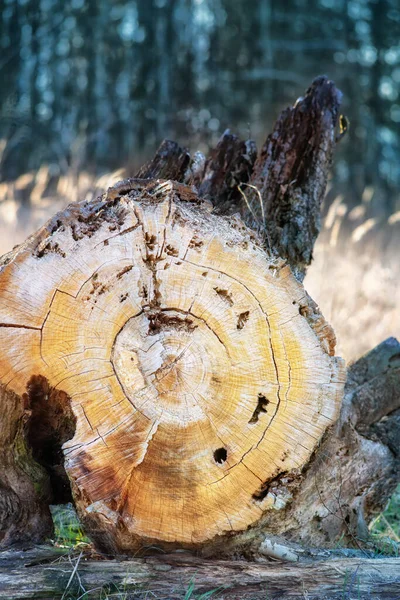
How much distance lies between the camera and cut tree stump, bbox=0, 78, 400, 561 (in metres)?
1.84

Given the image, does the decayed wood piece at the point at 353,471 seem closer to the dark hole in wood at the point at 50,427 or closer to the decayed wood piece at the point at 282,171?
the decayed wood piece at the point at 282,171

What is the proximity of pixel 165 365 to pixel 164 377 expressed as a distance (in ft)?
0.10

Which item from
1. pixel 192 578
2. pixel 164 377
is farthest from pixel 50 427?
pixel 192 578

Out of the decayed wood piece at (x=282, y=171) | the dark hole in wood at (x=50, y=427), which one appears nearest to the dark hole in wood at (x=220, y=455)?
the dark hole in wood at (x=50, y=427)

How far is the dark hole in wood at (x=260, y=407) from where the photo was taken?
1900 millimetres

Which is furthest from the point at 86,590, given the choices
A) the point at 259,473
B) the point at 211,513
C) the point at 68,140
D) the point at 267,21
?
the point at 267,21

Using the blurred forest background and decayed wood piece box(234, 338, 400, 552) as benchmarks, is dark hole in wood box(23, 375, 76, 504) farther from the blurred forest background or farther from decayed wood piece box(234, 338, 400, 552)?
the blurred forest background

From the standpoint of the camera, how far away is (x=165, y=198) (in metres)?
1.98

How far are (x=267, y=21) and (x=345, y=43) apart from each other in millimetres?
1254

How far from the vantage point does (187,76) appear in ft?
31.9

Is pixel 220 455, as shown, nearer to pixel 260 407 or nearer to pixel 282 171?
pixel 260 407

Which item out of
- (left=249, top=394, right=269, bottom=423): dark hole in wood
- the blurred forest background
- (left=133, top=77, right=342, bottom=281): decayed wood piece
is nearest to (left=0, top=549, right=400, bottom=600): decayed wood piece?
(left=249, top=394, right=269, bottom=423): dark hole in wood

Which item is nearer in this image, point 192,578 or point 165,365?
point 192,578

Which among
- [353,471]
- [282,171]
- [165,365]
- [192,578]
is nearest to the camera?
[192,578]
